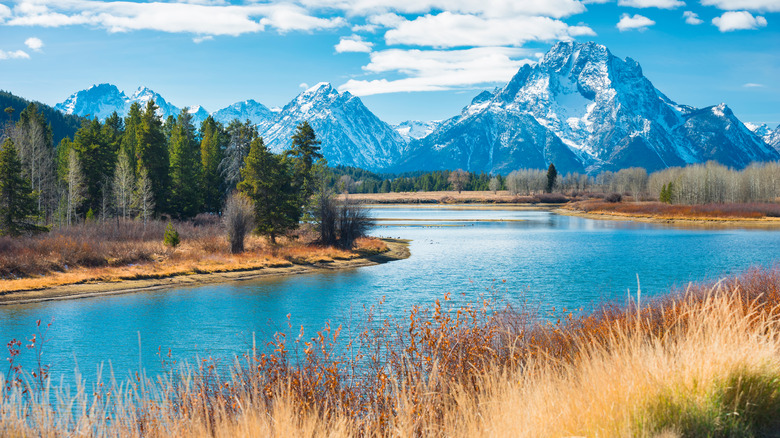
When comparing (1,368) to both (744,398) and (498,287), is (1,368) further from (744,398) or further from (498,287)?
(498,287)

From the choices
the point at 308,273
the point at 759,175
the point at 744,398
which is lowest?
the point at 308,273

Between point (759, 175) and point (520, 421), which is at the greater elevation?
point (759, 175)

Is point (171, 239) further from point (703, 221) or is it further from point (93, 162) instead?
point (703, 221)

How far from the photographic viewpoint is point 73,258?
3603 centimetres

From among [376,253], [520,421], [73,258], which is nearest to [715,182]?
[376,253]

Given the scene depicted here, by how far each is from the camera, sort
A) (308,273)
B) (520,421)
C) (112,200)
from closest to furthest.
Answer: (520,421), (308,273), (112,200)

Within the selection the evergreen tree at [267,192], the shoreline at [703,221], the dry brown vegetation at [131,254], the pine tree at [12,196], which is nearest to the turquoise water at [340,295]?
the dry brown vegetation at [131,254]

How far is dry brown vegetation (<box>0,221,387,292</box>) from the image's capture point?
3303 cm

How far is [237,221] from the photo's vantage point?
4325 centimetres

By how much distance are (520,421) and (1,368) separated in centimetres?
1756

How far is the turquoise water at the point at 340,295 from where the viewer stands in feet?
64.5

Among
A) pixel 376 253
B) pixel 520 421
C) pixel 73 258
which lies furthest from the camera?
pixel 376 253

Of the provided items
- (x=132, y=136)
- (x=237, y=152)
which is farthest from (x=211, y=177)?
(x=132, y=136)

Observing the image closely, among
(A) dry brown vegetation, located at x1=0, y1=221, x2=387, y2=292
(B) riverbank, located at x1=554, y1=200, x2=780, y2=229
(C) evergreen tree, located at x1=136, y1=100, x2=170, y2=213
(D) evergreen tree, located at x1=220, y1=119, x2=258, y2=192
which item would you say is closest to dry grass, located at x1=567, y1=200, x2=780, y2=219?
(B) riverbank, located at x1=554, y1=200, x2=780, y2=229
